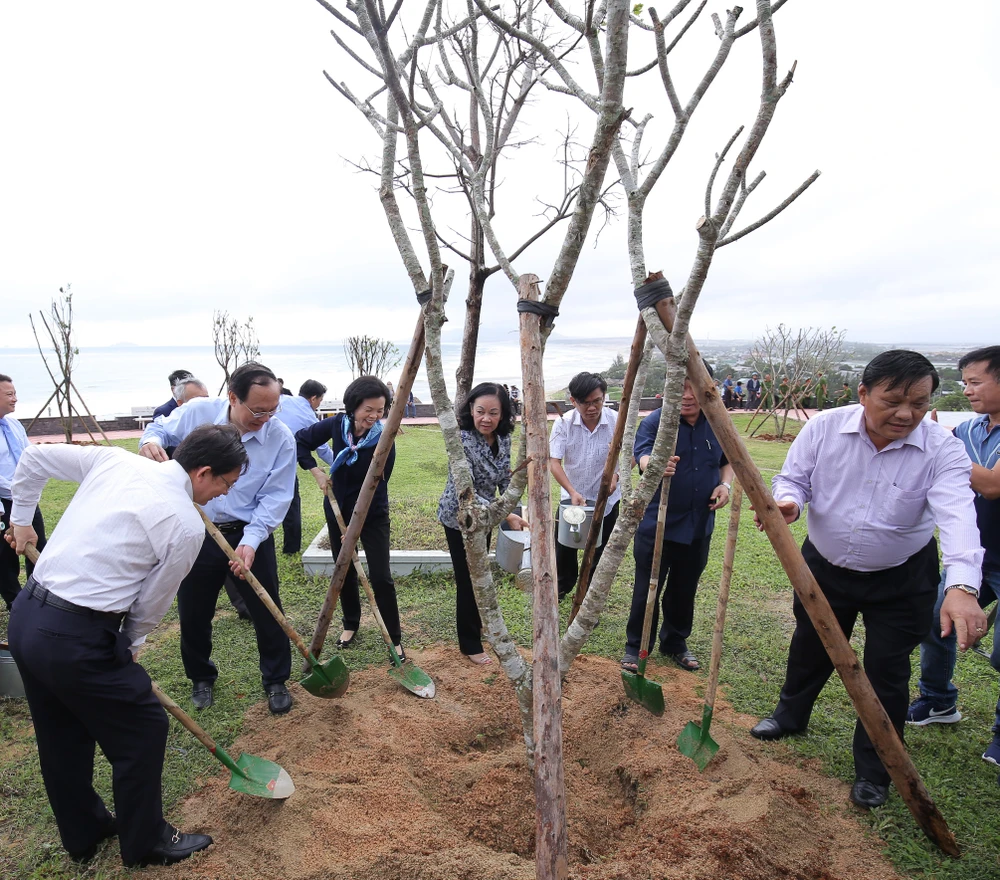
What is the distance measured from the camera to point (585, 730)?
3.07m

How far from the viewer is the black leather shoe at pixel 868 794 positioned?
101 inches

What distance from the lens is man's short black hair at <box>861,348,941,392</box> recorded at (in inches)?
90.3

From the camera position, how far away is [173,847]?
2.29m

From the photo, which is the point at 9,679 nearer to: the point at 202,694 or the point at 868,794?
the point at 202,694

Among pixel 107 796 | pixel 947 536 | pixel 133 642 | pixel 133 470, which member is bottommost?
pixel 107 796

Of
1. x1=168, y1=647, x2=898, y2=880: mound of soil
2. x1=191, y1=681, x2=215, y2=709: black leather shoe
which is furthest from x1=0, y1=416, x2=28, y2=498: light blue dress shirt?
x1=168, y1=647, x2=898, y2=880: mound of soil

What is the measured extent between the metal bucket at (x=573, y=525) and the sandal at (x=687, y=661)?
89cm

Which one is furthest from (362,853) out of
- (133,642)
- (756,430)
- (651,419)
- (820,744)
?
(756,430)

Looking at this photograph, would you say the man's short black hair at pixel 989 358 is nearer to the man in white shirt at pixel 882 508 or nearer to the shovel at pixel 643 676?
the man in white shirt at pixel 882 508

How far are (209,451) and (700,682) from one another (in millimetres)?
3036

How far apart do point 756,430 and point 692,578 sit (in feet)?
44.2

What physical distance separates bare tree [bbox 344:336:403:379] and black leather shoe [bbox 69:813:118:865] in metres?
15.6

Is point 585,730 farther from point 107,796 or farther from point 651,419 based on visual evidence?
point 107,796

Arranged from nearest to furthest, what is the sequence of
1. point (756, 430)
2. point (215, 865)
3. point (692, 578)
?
1. point (215, 865)
2. point (692, 578)
3. point (756, 430)
